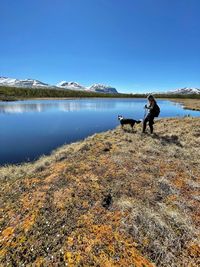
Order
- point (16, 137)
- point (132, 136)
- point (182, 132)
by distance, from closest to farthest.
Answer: point (132, 136) → point (182, 132) → point (16, 137)

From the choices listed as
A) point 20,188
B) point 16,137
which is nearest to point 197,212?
point 20,188

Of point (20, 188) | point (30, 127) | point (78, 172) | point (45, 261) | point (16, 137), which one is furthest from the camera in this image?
point (30, 127)

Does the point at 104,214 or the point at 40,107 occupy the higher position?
the point at 104,214

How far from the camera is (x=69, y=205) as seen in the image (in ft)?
21.8

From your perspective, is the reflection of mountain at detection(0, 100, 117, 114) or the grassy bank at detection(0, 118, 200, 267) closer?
the grassy bank at detection(0, 118, 200, 267)

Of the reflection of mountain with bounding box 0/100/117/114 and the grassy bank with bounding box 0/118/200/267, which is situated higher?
the grassy bank with bounding box 0/118/200/267

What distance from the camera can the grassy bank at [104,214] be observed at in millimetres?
4957

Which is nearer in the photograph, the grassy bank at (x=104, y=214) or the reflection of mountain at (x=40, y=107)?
the grassy bank at (x=104, y=214)

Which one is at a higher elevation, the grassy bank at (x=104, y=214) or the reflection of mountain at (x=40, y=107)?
the grassy bank at (x=104, y=214)

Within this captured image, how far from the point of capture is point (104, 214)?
6312 millimetres

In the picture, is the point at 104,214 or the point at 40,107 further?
the point at 40,107

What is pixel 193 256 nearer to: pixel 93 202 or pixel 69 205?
pixel 93 202

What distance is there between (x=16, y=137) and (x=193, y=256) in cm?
1977

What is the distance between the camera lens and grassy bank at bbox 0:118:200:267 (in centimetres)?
496
